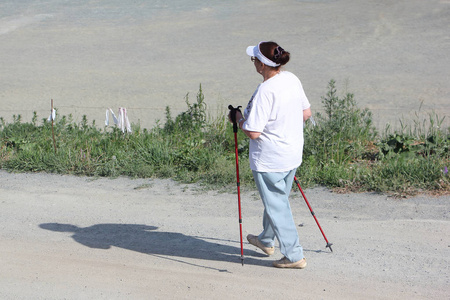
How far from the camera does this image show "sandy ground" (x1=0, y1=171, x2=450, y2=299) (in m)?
4.62

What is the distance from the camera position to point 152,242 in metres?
5.63

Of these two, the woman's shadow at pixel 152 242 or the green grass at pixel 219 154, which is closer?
the woman's shadow at pixel 152 242

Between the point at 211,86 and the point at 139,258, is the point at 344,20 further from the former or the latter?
the point at 139,258

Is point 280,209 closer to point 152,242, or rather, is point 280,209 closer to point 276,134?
point 276,134

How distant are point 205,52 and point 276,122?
13581mm

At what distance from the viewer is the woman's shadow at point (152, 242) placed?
5324mm

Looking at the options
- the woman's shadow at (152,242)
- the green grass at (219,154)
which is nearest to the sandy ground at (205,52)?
the green grass at (219,154)

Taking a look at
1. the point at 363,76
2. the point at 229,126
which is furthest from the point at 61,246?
the point at 363,76

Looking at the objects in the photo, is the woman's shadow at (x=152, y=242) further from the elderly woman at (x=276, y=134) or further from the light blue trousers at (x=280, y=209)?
the elderly woman at (x=276, y=134)

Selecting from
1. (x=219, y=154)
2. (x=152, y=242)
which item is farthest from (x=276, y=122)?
(x=219, y=154)

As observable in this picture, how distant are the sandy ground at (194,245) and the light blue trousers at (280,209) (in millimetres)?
218

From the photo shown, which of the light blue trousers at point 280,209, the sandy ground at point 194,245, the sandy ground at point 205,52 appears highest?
the sandy ground at point 205,52

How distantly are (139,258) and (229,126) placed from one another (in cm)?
358

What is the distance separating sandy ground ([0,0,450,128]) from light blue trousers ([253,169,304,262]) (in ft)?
14.5
